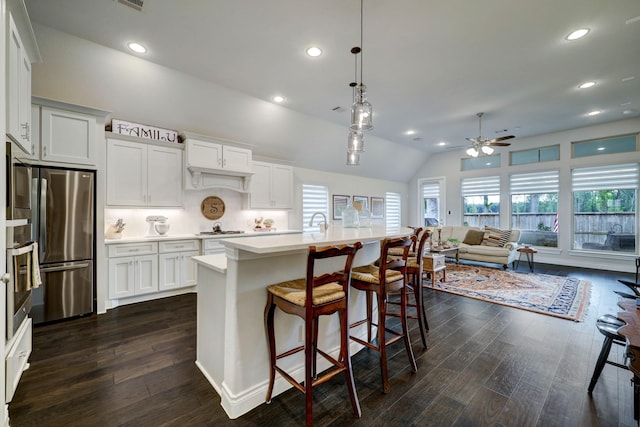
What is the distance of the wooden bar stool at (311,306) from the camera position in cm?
152

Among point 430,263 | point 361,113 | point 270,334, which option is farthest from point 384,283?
point 430,263

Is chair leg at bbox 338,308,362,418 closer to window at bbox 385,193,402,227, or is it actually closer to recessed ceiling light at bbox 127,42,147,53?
recessed ceiling light at bbox 127,42,147,53

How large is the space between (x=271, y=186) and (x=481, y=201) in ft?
20.7

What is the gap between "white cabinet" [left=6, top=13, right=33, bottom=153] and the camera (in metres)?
1.71

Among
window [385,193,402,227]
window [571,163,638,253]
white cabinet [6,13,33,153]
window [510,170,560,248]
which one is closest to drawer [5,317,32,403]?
white cabinet [6,13,33,153]

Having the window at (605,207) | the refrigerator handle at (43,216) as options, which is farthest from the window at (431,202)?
the refrigerator handle at (43,216)

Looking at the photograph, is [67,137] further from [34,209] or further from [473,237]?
[473,237]

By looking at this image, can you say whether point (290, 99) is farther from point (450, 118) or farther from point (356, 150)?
point (450, 118)

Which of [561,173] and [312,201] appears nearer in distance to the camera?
[561,173]

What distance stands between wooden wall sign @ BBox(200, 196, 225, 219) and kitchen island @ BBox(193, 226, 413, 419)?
3.02 metres

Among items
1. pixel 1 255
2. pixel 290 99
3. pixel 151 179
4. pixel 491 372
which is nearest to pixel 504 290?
pixel 491 372

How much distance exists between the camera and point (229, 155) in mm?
4789

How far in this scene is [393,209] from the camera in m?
9.03

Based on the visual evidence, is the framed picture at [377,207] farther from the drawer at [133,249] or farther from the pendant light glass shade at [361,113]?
the drawer at [133,249]
